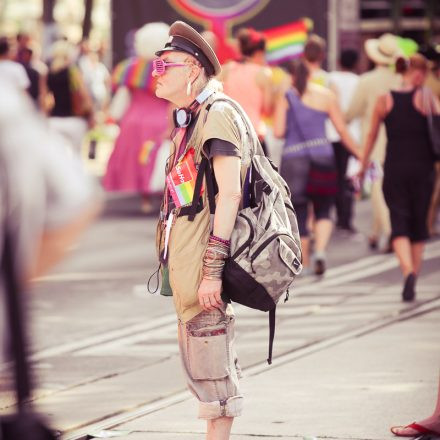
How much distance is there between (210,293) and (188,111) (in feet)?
2.26

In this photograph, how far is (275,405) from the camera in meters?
6.91

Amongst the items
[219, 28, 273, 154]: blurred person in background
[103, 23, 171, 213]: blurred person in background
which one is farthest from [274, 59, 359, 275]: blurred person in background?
[103, 23, 171, 213]: blurred person in background

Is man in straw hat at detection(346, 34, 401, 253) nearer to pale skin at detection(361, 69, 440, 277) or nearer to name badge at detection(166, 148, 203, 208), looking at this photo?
pale skin at detection(361, 69, 440, 277)

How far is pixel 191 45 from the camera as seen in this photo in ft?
18.2

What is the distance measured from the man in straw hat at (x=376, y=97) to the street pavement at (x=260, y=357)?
1.07m

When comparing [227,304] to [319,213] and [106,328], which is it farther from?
[319,213]

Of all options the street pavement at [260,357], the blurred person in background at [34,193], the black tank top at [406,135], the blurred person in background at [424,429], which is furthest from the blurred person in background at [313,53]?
the blurred person in background at [34,193]

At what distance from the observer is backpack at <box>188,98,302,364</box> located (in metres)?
5.30

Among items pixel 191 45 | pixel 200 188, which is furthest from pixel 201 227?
pixel 191 45

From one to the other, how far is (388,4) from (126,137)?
23.3 m

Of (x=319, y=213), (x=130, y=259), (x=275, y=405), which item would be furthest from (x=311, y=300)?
(x=275, y=405)

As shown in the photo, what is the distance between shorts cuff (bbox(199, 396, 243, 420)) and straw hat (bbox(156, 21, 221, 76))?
1219mm

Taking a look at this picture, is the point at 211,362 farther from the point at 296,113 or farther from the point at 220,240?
the point at 296,113

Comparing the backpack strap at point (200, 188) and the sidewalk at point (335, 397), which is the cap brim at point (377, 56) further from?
the backpack strap at point (200, 188)
